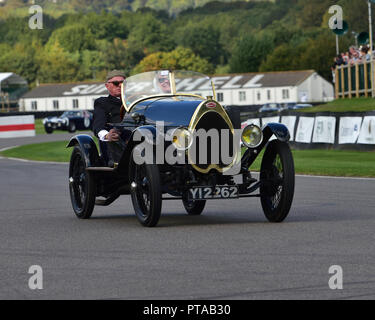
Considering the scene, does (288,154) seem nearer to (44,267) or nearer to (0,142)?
(44,267)

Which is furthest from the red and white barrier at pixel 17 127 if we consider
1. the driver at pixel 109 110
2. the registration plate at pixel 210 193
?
the registration plate at pixel 210 193

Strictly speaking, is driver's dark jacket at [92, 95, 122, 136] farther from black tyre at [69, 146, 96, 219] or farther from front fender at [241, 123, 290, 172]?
front fender at [241, 123, 290, 172]

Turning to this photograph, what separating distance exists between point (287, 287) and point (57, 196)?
988cm

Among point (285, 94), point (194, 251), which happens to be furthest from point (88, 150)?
point (285, 94)

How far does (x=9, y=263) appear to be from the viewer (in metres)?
8.32

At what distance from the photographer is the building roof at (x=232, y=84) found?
126394mm

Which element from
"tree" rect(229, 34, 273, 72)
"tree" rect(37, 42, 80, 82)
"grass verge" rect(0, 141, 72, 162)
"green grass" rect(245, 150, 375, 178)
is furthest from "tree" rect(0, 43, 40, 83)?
"green grass" rect(245, 150, 375, 178)

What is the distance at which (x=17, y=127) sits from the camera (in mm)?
49656

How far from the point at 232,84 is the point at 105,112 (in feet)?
393

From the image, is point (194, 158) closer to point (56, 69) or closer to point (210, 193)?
point (210, 193)

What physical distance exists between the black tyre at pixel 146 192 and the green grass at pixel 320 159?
9.38 metres

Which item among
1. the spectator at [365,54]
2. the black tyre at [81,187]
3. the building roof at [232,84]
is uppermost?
the building roof at [232,84]

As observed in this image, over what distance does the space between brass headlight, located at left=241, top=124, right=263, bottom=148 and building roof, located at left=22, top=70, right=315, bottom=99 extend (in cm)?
11398

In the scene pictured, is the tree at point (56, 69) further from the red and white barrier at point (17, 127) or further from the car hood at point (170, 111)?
the car hood at point (170, 111)
